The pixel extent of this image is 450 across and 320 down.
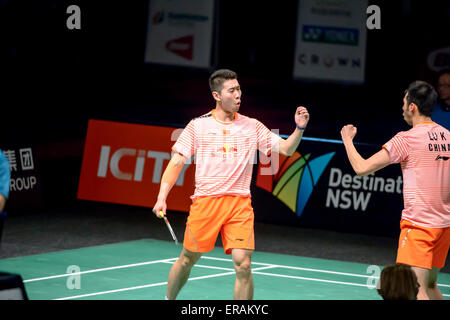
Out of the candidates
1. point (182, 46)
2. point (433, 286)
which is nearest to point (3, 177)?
point (433, 286)

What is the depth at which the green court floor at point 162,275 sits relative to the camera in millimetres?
8703

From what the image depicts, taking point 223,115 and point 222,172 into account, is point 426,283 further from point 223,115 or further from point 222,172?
point 223,115

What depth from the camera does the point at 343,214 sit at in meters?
11.9

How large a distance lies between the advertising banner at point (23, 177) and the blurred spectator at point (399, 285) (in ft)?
28.2

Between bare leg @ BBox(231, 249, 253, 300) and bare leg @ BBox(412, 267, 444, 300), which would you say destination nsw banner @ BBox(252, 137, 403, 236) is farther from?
bare leg @ BBox(412, 267, 444, 300)

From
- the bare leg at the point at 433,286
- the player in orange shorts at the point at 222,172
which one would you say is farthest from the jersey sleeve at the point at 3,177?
the bare leg at the point at 433,286

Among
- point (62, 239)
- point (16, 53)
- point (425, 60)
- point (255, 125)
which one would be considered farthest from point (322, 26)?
point (255, 125)

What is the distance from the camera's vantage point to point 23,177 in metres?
12.7

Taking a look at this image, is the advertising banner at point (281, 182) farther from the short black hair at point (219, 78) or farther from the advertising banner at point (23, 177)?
the short black hair at point (219, 78)

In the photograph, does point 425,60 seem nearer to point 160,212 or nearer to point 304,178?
point 304,178

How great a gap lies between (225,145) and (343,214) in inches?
204

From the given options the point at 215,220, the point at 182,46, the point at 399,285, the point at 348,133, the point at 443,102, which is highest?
the point at 182,46

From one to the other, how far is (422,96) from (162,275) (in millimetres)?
4256

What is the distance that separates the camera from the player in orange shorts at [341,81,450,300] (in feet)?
20.2
